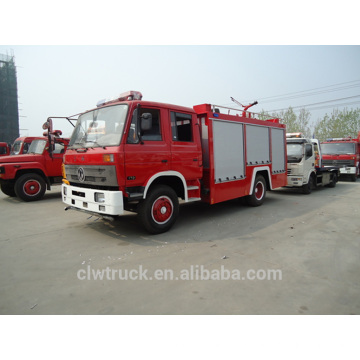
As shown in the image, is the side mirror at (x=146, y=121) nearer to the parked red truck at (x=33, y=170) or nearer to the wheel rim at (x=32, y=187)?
the parked red truck at (x=33, y=170)

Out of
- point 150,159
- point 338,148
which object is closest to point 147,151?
point 150,159

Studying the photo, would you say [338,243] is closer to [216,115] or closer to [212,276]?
[212,276]

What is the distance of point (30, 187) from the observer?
29.4ft

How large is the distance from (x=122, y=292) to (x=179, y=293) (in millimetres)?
661

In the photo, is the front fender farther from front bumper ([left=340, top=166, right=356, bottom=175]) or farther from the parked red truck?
front bumper ([left=340, top=166, right=356, bottom=175])

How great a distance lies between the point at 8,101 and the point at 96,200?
49573mm

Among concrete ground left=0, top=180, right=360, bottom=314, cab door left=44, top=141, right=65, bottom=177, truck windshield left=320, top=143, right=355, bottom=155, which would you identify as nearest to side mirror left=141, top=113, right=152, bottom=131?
concrete ground left=0, top=180, right=360, bottom=314

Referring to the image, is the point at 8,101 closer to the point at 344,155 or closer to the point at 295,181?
the point at 295,181

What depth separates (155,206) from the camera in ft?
16.1

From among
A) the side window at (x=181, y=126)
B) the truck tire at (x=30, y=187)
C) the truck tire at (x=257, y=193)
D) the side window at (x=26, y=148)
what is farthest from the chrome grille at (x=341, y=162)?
the side window at (x=26, y=148)

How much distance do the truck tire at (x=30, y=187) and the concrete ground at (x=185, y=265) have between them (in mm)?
2555

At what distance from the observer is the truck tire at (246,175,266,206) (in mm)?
7537

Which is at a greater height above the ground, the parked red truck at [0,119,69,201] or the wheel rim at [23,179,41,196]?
the parked red truck at [0,119,69,201]

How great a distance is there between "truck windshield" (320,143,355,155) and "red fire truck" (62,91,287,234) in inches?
440
